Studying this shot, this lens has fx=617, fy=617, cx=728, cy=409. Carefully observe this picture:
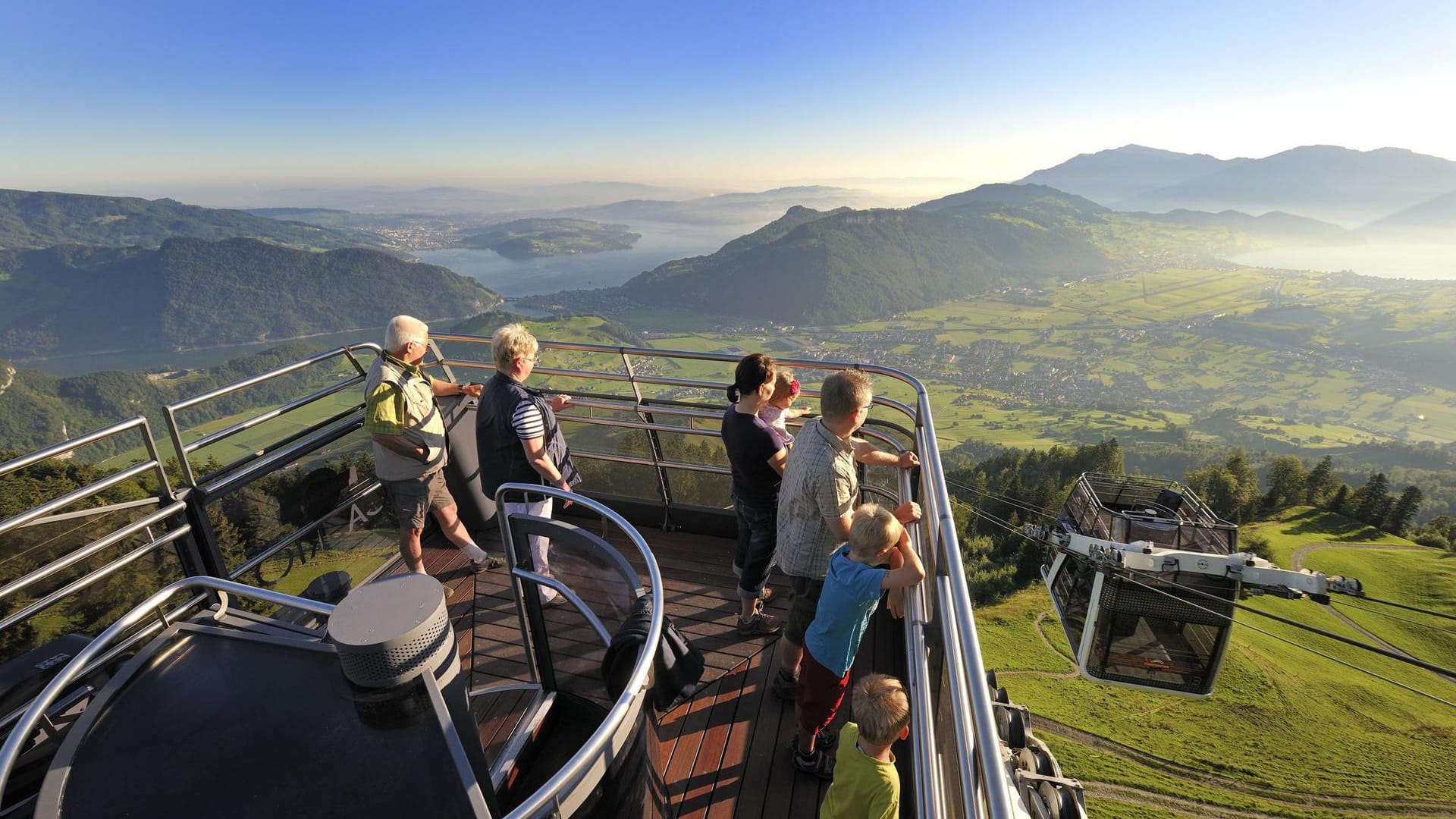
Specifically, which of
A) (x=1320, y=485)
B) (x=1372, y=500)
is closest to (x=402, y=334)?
(x=1372, y=500)

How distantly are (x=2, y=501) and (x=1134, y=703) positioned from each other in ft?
219

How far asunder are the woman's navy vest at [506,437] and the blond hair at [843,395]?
1760 millimetres

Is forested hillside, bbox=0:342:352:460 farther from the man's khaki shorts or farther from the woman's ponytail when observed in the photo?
the woman's ponytail

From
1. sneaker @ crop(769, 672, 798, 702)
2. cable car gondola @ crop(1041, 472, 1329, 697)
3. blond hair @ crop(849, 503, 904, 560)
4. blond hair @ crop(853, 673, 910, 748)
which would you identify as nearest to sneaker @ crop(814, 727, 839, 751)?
sneaker @ crop(769, 672, 798, 702)

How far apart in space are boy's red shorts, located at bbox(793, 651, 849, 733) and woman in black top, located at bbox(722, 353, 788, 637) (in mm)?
737

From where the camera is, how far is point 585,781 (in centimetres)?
123

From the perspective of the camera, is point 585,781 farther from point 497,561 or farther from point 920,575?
point 497,561

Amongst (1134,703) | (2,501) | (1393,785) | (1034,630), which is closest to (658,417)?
(2,501)

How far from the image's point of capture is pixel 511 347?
349 cm

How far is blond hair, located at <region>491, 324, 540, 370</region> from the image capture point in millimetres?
3498

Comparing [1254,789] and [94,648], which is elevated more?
[94,648]

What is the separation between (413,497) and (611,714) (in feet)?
10.9

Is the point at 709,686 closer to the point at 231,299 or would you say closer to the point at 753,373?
the point at 753,373

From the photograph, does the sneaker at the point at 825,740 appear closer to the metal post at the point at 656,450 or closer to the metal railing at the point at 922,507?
the metal railing at the point at 922,507
